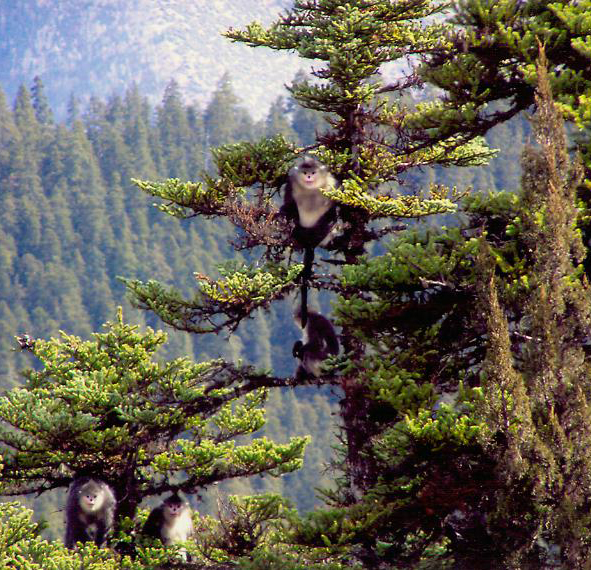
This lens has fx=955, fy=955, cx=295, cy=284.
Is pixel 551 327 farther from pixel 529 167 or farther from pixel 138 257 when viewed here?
pixel 138 257

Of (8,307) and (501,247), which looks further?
(8,307)

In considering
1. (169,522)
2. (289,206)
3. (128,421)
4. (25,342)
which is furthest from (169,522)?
(289,206)

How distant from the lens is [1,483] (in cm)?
1170

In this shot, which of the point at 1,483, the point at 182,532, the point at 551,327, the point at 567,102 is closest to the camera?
the point at 551,327

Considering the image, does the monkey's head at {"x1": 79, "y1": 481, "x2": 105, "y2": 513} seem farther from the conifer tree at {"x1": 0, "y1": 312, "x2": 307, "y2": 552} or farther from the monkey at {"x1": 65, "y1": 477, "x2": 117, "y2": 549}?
the conifer tree at {"x1": 0, "y1": 312, "x2": 307, "y2": 552}

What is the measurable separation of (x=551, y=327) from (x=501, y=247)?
1113 mm

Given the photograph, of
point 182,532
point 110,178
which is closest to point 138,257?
point 110,178

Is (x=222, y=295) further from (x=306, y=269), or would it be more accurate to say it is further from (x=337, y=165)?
(x=337, y=165)

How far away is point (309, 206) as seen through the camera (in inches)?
432

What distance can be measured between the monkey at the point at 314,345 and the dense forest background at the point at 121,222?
9194cm

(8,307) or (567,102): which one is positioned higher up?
(567,102)

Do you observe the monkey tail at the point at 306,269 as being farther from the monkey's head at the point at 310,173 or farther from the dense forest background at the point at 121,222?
the dense forest background at the point at 121,222

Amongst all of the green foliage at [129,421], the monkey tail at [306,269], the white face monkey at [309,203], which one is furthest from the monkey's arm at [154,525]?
the white face monkey at [309,203]

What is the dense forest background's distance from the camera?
111250 mm
